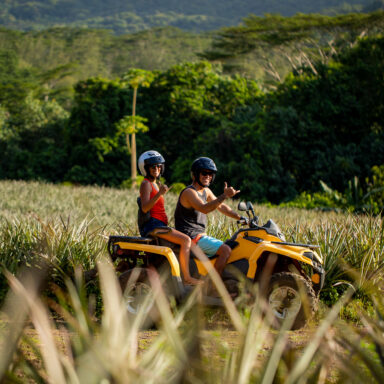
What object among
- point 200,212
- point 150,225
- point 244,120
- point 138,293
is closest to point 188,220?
point 200,212

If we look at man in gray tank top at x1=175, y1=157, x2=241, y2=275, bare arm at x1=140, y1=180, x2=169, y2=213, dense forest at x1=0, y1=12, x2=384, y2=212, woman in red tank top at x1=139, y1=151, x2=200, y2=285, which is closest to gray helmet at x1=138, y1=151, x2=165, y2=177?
woman in red tank top at x1=139, y1=151, x2=200, y2=285

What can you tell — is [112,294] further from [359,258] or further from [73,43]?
[73,43]

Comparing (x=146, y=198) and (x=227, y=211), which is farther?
(x=227, y=211)

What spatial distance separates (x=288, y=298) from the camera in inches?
196

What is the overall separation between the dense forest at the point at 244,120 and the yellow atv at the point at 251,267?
40.7 ft

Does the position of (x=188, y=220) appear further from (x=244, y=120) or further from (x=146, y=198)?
(x=244, y=120)

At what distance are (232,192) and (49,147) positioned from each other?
3521 cm

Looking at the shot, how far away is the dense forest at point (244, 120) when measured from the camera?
24438mm

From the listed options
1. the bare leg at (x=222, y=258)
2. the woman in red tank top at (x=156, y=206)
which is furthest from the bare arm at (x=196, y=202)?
→ the bare leg at (x=222, y=258)

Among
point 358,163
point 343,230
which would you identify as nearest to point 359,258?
point 343,230

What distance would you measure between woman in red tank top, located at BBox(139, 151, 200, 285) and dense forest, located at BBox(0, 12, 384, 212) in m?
12.8

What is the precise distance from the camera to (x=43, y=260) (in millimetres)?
5746

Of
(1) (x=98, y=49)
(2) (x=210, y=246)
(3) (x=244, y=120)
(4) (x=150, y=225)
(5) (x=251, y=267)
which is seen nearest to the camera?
(5) (x=251, y=267)

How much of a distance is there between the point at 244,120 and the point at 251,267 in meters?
24.1
